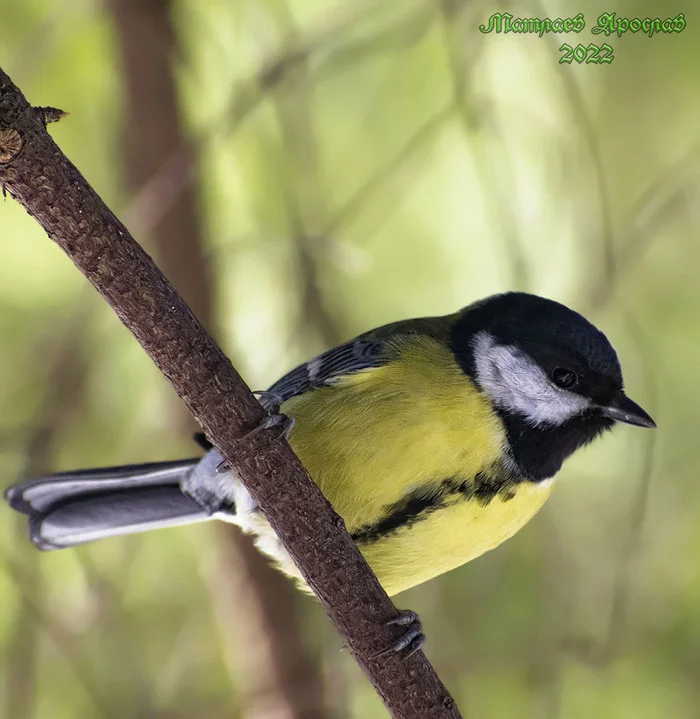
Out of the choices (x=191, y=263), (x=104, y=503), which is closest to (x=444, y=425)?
(x=104, y=503)

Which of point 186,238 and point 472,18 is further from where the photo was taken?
point 186,238

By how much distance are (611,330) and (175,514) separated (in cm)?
162

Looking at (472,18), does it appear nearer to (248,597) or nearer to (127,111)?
(127,111)

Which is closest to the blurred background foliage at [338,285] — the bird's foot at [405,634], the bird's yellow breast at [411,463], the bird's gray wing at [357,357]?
the bird's gray wing at [357,357]

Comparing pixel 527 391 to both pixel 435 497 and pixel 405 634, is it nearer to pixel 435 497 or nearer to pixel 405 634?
pixel 435 497

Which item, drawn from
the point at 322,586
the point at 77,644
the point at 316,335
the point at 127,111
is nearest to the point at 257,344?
the point at 316,335

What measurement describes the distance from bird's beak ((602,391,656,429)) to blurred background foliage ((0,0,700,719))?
0.72 m

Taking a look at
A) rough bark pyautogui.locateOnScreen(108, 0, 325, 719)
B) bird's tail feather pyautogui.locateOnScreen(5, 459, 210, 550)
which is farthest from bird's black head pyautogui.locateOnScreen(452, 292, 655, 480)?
rough bark pyautogui.locateOnScreen(108, 0, 325, 719)

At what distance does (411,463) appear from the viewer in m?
1.90

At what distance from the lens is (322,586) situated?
161cm

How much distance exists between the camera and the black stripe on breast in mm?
1903

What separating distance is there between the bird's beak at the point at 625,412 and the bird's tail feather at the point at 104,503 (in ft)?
3.55

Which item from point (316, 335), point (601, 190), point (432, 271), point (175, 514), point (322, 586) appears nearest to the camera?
point (322, 586)

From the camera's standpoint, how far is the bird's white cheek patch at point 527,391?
2053 millimetres
